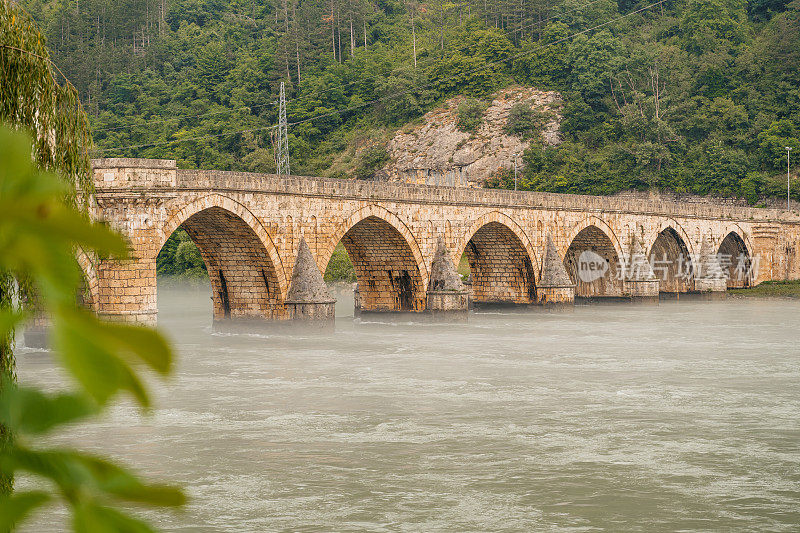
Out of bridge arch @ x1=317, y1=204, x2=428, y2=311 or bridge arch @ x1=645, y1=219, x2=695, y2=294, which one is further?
bridge arch @ x1=645, y1=219, x2=695, y2=294

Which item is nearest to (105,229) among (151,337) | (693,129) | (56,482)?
(151,337)

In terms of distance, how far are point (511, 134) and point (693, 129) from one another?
11.7 metres

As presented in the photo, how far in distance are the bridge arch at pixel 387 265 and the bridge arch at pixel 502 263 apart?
12.1 feet

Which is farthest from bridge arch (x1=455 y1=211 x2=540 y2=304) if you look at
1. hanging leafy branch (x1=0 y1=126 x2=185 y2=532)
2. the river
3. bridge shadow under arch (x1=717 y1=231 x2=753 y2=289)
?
hanging leafy branch (x1=0 y1=126 x2=185 y2=532)

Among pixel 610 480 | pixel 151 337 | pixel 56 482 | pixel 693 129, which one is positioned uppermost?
pixel 693 129

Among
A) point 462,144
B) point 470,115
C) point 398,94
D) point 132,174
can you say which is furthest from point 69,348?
point 398,94

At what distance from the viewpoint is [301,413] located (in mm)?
14125

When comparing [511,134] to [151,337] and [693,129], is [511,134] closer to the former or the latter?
[693,129]

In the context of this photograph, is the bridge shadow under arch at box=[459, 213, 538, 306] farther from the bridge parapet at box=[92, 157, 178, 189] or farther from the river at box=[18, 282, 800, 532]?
→ the bridge parapet at box=[92, 157, 178, 189]

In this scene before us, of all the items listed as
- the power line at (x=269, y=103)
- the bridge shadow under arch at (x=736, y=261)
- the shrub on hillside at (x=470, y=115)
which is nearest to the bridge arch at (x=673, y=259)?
the bridge shadow under arch at (x=736, y=261)

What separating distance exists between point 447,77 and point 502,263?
3559cm

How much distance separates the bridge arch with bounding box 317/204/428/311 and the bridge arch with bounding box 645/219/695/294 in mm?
14789

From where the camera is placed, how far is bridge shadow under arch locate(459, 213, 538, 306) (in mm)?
35000

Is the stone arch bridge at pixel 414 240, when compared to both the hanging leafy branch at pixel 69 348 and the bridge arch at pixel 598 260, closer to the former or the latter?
the bridge arch at pixel 598 260
